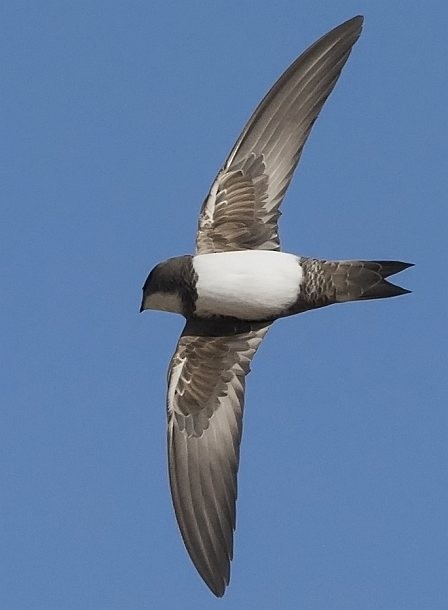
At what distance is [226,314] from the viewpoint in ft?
33.7

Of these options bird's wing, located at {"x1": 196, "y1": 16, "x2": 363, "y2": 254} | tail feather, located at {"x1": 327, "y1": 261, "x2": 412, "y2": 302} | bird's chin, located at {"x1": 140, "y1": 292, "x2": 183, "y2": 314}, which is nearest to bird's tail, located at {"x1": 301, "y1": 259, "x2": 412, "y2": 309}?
tail feather, located at {"x1": 327, "y1": 261, "x2": 412, "y2": 302}

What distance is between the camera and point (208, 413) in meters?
10.4

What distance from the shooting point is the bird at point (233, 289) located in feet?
32.9

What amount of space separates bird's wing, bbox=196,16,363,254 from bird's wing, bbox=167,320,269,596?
0.55 meters

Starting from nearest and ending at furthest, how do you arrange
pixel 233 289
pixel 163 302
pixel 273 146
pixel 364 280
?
1. pixel 364 280
2. pixel 233 289
3. pixel 163 302
4. pixel 273 146

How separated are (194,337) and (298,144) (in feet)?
4.02

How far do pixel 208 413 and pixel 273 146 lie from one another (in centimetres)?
151

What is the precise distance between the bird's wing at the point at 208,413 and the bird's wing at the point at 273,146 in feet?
1.80

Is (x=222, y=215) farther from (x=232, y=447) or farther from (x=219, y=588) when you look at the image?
(x=219, y=588)

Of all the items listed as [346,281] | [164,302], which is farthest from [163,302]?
[346,281]

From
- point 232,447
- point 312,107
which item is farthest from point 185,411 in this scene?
point 312,107

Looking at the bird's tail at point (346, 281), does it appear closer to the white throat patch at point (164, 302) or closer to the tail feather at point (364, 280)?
the tail feather at point (364, 280)

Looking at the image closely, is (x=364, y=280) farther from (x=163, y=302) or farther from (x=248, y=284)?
(x=163, y=302)

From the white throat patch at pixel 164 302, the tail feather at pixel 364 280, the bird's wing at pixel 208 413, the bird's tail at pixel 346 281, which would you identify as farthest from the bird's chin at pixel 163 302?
the tail feather at pixel 364 280
